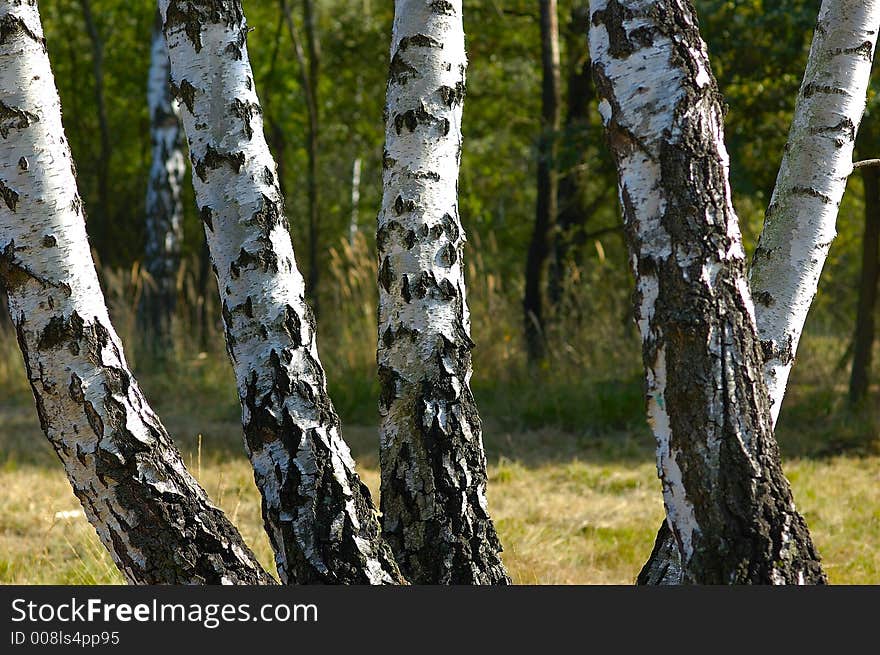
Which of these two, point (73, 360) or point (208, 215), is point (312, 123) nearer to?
point (208, 215)

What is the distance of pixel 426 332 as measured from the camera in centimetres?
233

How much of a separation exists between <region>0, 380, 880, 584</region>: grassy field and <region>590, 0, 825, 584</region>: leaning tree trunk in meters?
1.52

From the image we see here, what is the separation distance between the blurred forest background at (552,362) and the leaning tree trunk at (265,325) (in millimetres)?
1298

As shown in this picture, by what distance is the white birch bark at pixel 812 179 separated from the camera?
219cm

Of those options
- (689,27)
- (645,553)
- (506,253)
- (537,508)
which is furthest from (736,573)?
(506,253)

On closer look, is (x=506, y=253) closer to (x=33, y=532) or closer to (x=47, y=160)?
(x=33, y=532)

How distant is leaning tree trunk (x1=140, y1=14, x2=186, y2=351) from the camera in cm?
885

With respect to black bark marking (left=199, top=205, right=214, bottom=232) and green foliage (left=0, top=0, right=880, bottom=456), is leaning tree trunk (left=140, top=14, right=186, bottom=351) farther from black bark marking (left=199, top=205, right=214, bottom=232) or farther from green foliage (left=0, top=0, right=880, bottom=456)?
black bark marking (left=199, top=205, right=214, bottom=232)

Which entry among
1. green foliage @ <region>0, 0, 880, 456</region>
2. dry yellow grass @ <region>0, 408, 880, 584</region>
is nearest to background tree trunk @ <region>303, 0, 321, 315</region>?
green foliage @ <region>0, 0, 880, 456</region>

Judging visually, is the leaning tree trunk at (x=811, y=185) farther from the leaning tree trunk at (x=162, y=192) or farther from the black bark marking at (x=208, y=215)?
the leaning tree trunk at (x=162, y=192)

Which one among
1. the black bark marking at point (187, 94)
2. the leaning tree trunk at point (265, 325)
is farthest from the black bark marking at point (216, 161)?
the black bark marking at point (187, 94)

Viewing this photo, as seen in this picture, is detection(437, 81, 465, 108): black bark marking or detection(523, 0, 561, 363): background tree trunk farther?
detection(523, 0, 561, 363): background tree trunk

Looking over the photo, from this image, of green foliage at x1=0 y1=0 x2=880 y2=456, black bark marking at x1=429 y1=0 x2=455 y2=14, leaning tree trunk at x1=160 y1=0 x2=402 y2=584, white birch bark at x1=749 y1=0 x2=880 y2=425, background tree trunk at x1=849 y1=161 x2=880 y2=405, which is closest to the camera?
leaning tree trunk at x1=160 y1=0 x2=402 y2=584

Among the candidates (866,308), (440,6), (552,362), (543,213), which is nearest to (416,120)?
(440,6)
